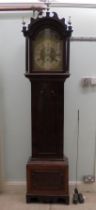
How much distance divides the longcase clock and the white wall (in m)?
0.29

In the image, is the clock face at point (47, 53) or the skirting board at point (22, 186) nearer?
the clock face at point (47, 53)

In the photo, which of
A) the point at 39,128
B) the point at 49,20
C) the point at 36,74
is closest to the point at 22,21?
the point at 49,20

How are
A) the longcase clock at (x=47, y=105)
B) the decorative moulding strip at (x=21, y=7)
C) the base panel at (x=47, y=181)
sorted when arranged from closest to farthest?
the longcase clock at (x=47, y=105) < the base panel at (x=47, y=181) < the decorative moulding strip at (x=21, y=7)

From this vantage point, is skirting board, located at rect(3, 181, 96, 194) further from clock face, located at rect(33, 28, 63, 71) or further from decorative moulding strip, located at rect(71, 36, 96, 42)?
decorative moulding strip, located at rect(71, 36, 96, 42)

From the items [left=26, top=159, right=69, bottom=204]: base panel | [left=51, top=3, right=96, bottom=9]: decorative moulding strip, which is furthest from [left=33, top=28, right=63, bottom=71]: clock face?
[left=26, top=159, right=69, bottom=204]: base panel

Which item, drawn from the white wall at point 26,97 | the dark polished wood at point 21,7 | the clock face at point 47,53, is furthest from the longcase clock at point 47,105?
the white wall at point 26,97

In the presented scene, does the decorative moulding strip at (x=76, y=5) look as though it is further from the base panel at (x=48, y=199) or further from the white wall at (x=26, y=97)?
the base panel at (x=48, y=199)

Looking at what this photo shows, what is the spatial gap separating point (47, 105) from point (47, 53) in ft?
1.59

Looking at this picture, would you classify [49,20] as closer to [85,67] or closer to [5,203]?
[85,67]

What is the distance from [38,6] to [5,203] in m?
1.94

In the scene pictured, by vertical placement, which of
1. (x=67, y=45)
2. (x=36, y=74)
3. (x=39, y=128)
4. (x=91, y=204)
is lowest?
(x=91, y=204)

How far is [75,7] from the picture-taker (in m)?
3.06

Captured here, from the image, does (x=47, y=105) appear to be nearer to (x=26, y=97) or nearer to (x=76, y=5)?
(x=26, y=97)

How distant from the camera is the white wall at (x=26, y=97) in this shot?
310 centimetres
